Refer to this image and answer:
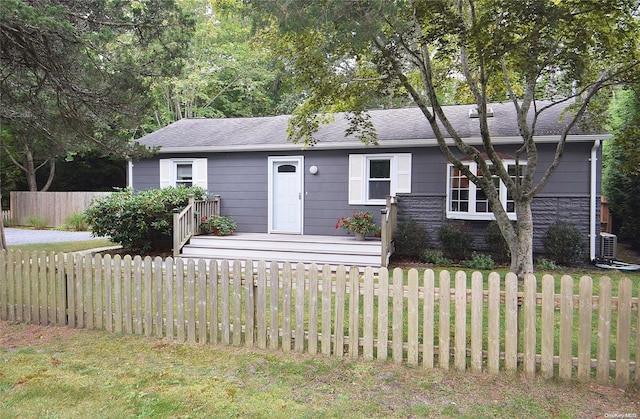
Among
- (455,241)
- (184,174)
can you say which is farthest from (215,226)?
(455,241)

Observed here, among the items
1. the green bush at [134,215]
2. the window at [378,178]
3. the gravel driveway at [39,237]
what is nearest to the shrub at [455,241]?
the window at [378,178]

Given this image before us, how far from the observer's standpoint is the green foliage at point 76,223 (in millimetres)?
17047

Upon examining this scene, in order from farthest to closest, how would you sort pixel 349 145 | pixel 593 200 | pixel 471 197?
1. pixel 349 145
2. pixel 471 197
3. pixel 593 200

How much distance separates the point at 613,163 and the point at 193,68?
19.5m

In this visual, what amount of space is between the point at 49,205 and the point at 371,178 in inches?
601

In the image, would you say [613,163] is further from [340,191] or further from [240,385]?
[240,385]

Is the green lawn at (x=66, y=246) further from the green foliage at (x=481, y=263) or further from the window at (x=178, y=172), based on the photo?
the green foliage at (x=481, y=263)

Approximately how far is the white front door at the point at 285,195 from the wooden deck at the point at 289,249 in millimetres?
1027

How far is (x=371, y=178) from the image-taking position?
36.8ft

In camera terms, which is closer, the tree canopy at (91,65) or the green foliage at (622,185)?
the tree canopy at (91,65)

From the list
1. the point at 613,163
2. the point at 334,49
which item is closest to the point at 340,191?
the point at 334,49

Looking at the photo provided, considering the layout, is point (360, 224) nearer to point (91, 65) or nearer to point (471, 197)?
point (471, 197)

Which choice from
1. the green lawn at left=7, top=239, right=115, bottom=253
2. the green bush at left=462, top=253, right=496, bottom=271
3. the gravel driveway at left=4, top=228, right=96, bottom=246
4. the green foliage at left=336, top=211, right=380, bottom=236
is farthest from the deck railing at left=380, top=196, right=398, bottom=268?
the gravel driveway at left=4, top=228, right=96, bottom=246

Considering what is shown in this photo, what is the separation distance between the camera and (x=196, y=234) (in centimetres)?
1086
